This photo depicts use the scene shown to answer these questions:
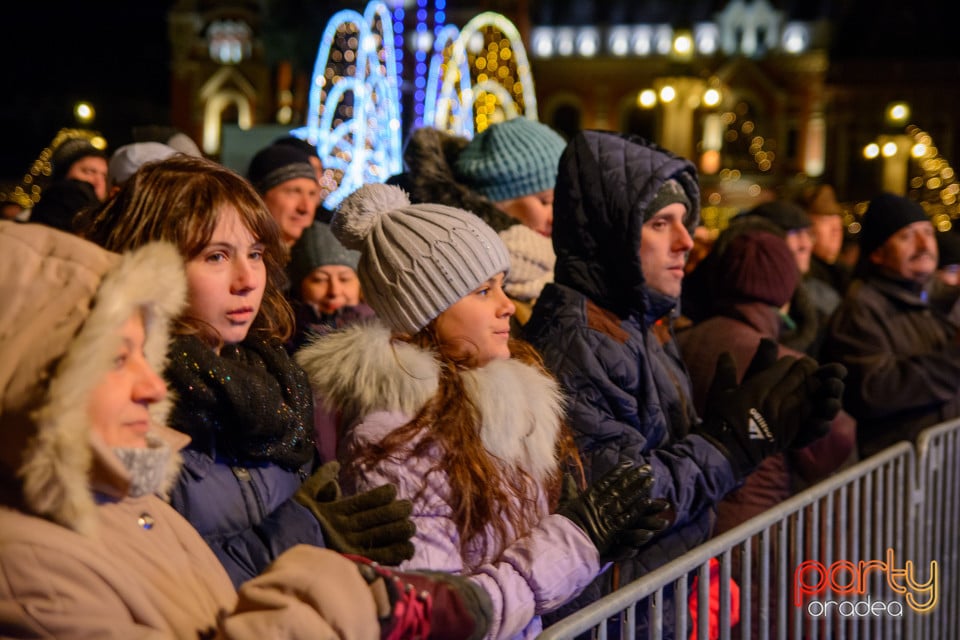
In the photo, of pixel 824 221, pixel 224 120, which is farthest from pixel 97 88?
pixel 824 221

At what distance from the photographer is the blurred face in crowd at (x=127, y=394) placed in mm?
1854

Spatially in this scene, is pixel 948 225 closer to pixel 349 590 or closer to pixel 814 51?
pixel 349 590

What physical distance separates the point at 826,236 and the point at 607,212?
522cm

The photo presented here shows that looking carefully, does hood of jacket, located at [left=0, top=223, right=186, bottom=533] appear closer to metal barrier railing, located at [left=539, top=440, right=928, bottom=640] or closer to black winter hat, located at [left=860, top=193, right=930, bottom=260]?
metal barrier railing, located at [left=539, top=440, right=928, bottom=640]

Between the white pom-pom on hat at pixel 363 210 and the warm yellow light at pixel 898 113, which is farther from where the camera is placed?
the warm yellow light at pixel 898 113

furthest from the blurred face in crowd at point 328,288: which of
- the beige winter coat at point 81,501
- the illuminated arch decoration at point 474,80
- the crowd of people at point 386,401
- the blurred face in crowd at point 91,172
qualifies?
the illuminated arch decoration at point 474,80

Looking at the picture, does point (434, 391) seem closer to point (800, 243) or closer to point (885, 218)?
point (885, 218)

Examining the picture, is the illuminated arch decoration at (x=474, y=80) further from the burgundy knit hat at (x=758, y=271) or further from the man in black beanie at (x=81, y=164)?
the burgundy knit hat at (x=758, y=271)


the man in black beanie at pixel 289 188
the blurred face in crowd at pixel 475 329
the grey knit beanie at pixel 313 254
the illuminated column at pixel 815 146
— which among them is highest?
the man in black beanie at pixel 289 188

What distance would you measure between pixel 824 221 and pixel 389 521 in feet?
21.9

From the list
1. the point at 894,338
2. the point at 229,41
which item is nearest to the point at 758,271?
the point at 894,338

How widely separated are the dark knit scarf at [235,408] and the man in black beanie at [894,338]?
3677 millimetres

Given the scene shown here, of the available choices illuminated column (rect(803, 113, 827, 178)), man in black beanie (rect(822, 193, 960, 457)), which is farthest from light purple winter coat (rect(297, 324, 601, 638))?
illuminated column (rect(803, 113, 827, 178))

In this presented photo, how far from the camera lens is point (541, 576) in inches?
104
